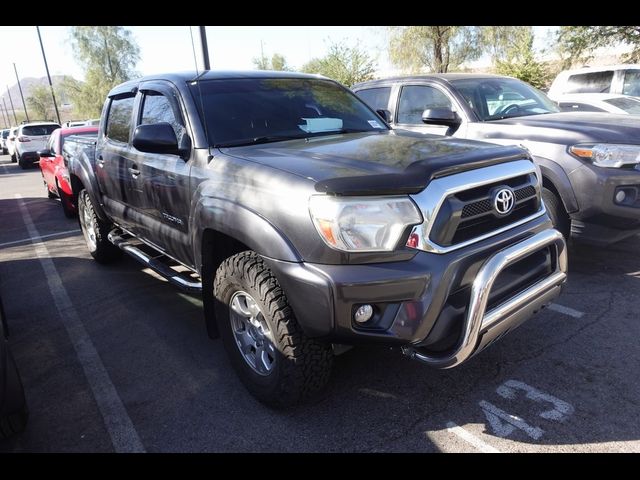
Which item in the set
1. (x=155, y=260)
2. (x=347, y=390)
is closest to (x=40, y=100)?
(x=155, y=260)

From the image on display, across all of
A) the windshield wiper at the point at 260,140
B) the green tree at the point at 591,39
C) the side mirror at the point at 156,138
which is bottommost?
the windshield wiper at the point at 260,140

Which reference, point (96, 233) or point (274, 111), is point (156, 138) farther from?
point (96, 233)

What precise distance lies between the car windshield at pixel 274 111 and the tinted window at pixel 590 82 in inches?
343

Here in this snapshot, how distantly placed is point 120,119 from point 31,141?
2030 centimetres

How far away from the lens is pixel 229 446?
98.4 inches

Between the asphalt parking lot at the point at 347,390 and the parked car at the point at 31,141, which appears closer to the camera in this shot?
the asphalt parking lot at the point at 347,390

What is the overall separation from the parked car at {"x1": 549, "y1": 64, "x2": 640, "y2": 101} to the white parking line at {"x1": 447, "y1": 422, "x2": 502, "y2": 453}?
952 cm

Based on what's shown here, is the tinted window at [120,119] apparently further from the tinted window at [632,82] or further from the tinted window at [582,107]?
the tinted window at [632,82]

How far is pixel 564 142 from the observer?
4.24 m

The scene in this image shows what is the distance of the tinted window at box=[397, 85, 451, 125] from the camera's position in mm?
5384

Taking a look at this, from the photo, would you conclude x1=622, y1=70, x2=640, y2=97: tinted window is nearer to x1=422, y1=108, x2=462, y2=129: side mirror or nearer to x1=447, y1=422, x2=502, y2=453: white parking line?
x1=422, y1=108, x2=462, y2=129: side mirror

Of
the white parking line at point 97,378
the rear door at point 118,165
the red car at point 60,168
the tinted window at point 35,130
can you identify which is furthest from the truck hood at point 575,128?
the tinted window at point 35,130

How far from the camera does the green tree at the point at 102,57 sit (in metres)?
40.7
